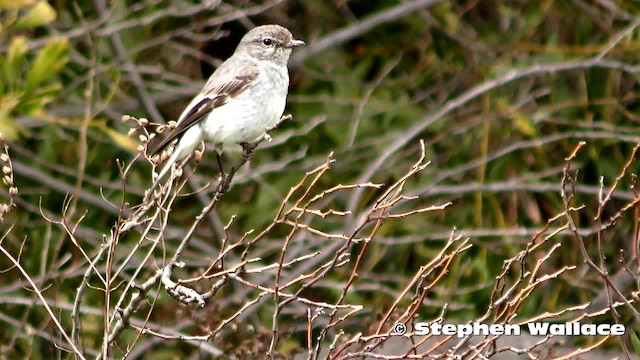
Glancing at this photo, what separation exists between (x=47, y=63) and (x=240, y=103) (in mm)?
1136

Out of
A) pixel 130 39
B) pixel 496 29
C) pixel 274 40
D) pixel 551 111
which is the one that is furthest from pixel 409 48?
pixel 274 40

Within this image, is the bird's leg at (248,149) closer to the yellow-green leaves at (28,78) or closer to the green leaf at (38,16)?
the yellow-green leaves at (28,78)

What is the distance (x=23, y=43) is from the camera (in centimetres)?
616

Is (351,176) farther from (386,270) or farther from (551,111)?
(551,111)

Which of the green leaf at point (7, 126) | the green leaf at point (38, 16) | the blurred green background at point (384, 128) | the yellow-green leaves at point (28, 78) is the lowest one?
the green leaf at point (7, 126)

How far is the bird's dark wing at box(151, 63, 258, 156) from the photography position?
5629 mm

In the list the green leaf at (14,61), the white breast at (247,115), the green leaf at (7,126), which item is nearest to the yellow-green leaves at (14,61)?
Result: the green leaf at (14,61)

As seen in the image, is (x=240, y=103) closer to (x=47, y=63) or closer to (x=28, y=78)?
(x=47, y=63)

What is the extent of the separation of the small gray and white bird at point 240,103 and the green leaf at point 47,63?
2.60 feet

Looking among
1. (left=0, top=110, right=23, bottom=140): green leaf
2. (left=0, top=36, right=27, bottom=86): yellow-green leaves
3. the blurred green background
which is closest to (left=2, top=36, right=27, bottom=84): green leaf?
(left=0, top=36, right=27, bottom=86): yellow-green leaves

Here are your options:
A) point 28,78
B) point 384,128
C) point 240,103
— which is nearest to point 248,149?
point 240,103

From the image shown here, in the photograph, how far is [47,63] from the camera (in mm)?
6125

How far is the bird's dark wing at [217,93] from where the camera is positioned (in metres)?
5.63

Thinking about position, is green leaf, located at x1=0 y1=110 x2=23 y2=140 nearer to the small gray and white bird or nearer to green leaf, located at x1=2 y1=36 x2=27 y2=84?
green leaf, located at x1=2 y1=36 x2=27 y2=84
